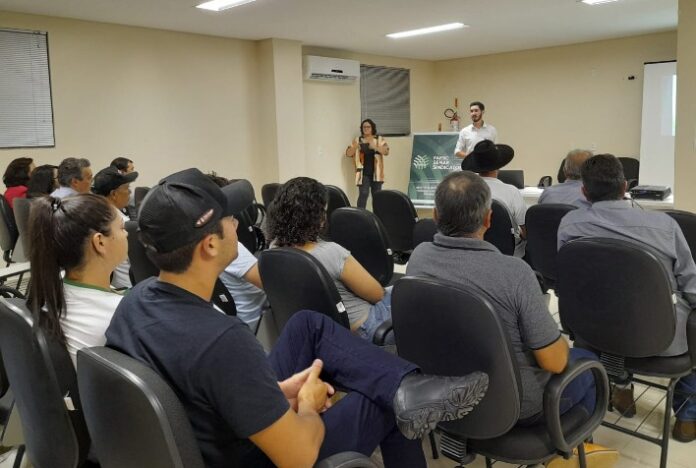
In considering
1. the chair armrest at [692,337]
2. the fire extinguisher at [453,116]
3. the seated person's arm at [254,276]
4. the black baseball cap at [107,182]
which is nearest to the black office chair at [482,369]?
the chair armrest at [692,337]

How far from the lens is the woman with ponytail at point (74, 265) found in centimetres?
149

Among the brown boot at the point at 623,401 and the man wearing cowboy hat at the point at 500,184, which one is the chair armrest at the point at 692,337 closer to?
the brown boot at the point at 623,401

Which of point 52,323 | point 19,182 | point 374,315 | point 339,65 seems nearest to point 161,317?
point 52,323

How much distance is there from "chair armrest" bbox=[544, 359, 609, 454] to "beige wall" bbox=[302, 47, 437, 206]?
6883mm

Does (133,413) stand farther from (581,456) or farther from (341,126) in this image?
(341,126)

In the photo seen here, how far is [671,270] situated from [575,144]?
711cm

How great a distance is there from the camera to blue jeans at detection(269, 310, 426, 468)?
4.68ft

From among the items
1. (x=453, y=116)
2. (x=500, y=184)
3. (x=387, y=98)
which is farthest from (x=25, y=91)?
(x=453, y=116)

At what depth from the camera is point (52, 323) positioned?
1459 mm

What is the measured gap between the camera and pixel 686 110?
14.9ft

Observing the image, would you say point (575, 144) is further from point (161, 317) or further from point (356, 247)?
point (161, 317)

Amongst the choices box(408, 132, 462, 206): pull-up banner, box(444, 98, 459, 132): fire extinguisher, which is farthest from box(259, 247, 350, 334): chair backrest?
box(444, 98, 459, 132): fire extinguisher

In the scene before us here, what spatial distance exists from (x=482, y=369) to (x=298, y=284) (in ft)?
2.67

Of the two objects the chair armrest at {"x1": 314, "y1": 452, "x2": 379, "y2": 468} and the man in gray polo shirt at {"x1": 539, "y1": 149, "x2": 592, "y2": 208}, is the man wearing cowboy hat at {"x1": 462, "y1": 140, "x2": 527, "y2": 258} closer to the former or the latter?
the man in gray polo shirt at {"x1": 539, "y1": 149, "x2": 592, "y2": 208}
